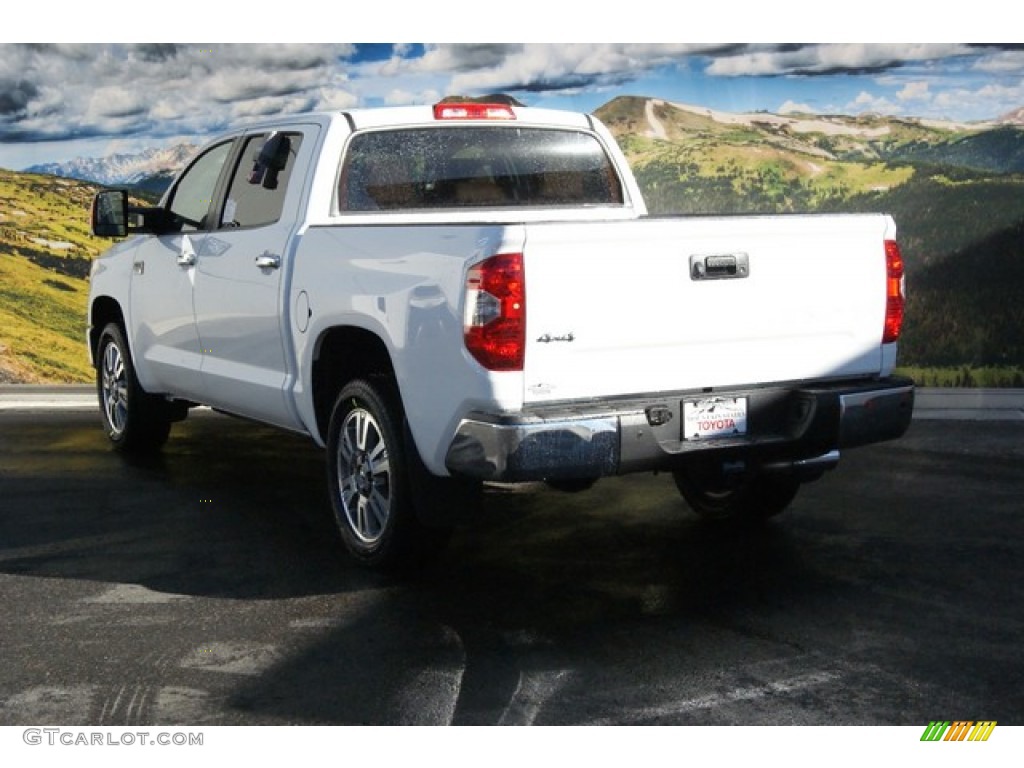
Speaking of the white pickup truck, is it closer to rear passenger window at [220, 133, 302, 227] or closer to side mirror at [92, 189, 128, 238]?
rear passenger window at [220, 133, 302, 227]

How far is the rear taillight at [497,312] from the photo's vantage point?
551 cm

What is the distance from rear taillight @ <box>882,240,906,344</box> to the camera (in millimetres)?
6441

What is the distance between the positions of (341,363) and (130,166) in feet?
31.0

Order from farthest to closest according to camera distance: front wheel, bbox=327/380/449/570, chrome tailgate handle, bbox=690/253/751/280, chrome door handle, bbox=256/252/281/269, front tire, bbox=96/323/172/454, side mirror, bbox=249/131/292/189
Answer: front tire, bbox=96/323/172/454 → side mirror, bbox=249/131/292/189 → chrome door handle, bbox=256/252/281/269 → front wheel, bbox=327/380/449/570 → chrome tailgate handle, bbox=690/253/751/280

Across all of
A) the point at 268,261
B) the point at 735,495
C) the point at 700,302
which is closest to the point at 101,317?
the point at 268,261

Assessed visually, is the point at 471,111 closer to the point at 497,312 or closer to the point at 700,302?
the point at 700,302

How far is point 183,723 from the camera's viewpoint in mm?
4742

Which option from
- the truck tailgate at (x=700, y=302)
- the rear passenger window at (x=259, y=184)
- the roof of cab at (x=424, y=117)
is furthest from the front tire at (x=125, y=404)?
the truck tailgate at (x=700, y=302)

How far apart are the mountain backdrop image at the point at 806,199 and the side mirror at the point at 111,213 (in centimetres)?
653

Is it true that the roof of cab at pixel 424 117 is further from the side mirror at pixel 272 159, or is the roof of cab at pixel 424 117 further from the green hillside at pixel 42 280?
the green hillside at pixel 42 280

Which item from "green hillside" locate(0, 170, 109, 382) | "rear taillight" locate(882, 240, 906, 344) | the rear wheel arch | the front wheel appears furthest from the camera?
"green hillside" locate(0, 170, 109, 382)

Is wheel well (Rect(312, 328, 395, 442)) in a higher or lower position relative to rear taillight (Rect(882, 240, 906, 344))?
lower

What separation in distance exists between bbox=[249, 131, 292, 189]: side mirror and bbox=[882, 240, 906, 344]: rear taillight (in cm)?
299
